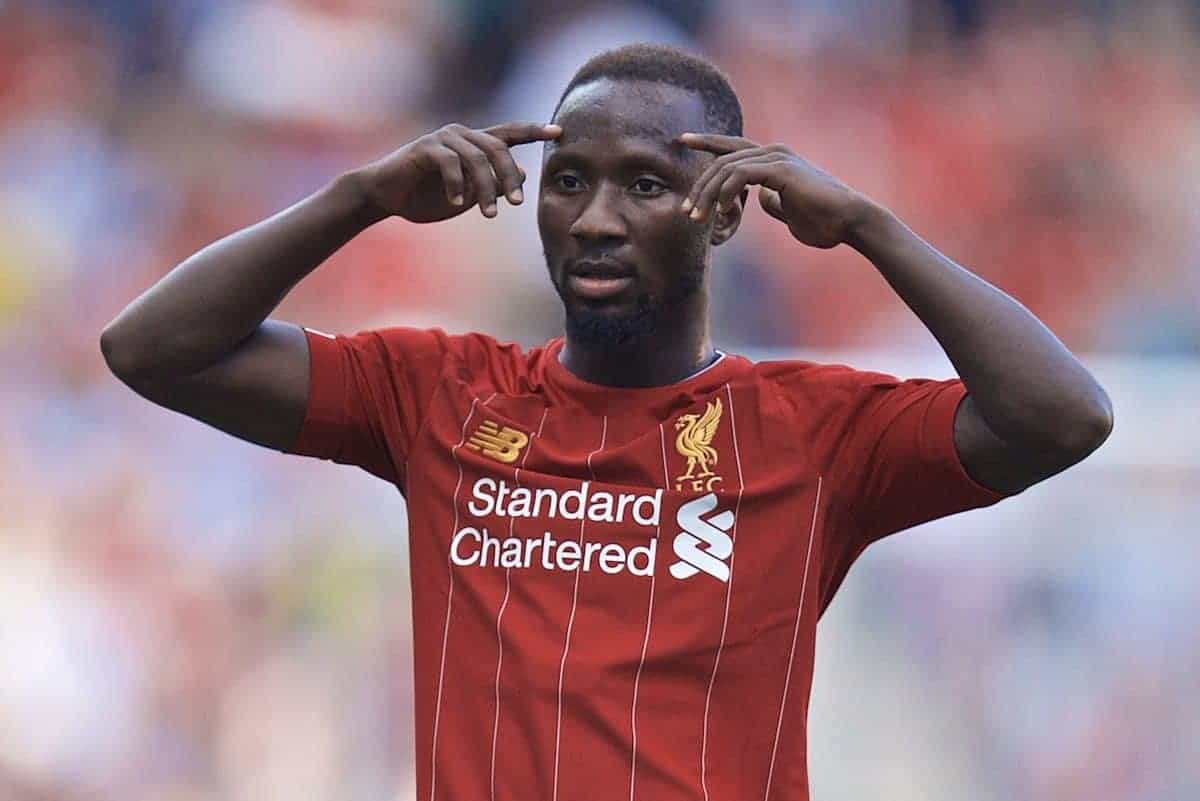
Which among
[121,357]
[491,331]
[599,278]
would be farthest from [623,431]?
[491,331]

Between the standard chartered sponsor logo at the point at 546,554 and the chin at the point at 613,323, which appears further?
the chin at the point at 613,323

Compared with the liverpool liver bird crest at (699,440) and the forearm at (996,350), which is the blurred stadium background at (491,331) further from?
the forearm at (996,350)

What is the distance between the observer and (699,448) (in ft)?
8.11

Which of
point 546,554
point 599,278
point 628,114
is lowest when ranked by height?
point 546,554

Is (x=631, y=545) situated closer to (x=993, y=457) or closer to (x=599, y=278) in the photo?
(x=599, y=278)

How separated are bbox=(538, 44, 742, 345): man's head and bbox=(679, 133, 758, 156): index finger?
1.6 inches

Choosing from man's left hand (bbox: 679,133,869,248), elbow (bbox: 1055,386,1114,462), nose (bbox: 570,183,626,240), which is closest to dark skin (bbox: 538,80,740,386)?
nose (bbox: 570,183,626,240)

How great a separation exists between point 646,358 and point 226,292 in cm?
59

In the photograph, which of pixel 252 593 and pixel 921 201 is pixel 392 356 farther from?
pixel 921 201

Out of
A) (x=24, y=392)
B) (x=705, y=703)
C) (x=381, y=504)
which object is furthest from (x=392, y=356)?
(x=24, y=392)

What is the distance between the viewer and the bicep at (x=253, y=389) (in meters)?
2.51

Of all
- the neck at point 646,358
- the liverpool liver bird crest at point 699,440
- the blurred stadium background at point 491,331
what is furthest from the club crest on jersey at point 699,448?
the blurred stadium background at point 491,331

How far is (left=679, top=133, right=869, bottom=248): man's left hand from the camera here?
2361mm

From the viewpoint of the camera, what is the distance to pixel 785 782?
234 cm
